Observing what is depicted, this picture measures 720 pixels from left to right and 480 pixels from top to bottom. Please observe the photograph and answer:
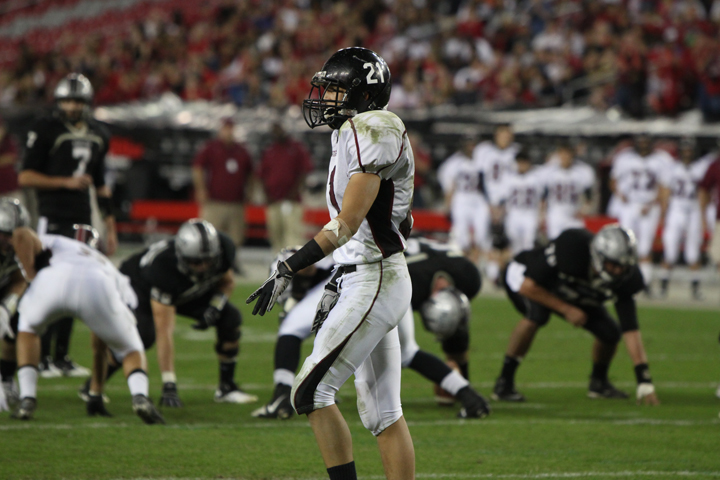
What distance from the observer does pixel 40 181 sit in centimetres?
620

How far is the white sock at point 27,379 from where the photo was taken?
4980 millimetres

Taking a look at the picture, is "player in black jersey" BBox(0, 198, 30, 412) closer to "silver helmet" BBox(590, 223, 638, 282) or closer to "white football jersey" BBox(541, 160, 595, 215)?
"silver helmet" BBox(590, 223, 638, 282)

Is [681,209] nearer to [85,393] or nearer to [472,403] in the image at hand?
[472,403]

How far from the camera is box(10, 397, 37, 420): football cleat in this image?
504 cm

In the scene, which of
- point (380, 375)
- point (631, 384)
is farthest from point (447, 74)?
point (380, 375)

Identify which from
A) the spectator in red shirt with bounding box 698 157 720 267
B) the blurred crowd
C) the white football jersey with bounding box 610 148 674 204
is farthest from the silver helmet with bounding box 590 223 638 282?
the blurred crowd

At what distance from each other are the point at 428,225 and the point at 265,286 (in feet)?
34.9

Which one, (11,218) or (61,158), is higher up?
(61,158)

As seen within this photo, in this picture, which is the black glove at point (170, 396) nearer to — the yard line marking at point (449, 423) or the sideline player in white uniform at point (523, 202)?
the yard line marking at point (449, 423)

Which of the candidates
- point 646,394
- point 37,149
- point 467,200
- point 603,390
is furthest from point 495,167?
point 37,149

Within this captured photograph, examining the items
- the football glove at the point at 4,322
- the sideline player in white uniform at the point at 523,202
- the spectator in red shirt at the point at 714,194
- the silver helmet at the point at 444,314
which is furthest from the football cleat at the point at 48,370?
the spectator in red shirt at the point at 714,194

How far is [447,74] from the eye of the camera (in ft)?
53.7

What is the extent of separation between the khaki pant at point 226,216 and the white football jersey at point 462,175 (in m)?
2.83

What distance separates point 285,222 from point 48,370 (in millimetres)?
6353
